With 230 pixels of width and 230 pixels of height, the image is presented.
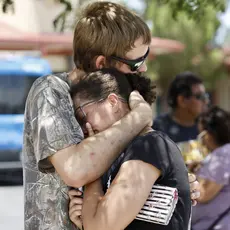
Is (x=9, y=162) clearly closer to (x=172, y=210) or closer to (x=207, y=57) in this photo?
(x=172, y=210)

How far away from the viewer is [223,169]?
429 centimetres

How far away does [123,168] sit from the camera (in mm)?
2293

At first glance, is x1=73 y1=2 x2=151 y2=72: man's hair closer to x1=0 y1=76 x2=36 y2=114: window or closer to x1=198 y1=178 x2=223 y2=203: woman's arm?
x1=198 y1=178 x2=223 y2=203: woman's arm

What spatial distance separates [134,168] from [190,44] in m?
25.8

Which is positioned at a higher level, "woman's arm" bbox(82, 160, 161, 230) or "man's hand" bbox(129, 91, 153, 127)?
"man's hand" bbox(129, 91, 153, 127)

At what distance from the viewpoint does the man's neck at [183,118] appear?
6.32 m

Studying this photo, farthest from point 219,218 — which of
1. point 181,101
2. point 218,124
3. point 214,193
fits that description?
point 181,101

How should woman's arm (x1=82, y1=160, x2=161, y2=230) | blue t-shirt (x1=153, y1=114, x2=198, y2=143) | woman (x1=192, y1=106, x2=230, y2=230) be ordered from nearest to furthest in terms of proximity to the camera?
woman's arm (x1=82, y1=160, x2=161, y2=230) → woman (x1=192, y1=106, x2=230, y2=230) → blue t-shirt (x1=153, y1=114, x2=198, y2=143)

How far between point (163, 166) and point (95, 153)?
0.75ft

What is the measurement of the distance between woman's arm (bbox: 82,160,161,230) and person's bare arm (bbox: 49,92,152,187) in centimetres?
8

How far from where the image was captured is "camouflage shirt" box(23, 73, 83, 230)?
2.40m

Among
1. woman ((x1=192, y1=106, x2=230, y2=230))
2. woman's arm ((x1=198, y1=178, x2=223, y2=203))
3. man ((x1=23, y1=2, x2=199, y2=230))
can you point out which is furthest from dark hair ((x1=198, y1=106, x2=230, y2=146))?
man ((x1=23, y1=2, x2=199, y2=230))

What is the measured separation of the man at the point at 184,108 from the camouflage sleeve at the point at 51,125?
3583 millimetres

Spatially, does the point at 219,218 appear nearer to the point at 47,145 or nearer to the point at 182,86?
the point at 47,145
